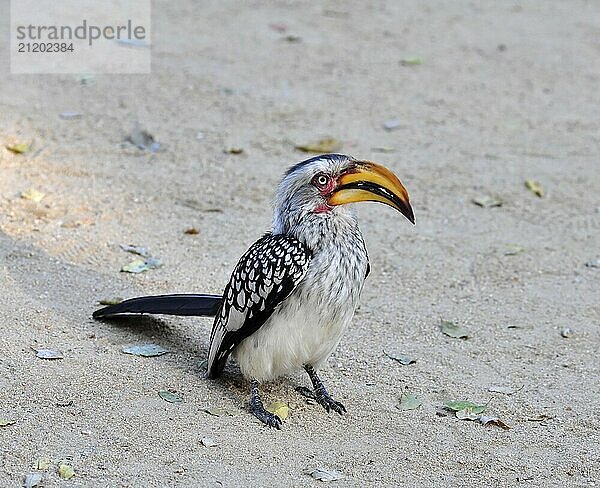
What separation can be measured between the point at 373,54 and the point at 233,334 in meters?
5.21

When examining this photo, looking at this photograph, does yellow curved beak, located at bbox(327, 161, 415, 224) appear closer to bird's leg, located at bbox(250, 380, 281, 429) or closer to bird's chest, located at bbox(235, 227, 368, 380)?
bird's chest, located at bbox(235, 227, 368, 380)

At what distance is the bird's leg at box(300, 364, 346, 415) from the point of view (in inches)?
161

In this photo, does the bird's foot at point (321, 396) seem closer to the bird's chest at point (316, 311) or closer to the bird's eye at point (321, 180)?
the bird's chest at point (316, 311)

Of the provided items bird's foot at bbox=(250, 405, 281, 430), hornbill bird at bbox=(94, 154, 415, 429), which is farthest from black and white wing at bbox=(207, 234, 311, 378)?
bird's foot at bbox=(250, 405, 281, 430)

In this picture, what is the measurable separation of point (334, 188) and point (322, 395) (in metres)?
0.88

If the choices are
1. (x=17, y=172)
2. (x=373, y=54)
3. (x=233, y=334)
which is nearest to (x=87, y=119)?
(x=17, y=172)

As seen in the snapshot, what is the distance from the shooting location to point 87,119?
691cm

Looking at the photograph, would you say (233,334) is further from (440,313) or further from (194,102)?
(194,102)

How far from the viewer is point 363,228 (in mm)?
5875

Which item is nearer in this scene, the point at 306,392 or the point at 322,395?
the point at 322,395

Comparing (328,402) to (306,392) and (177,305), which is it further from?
(177,305)

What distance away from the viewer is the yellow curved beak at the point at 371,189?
12.5ft

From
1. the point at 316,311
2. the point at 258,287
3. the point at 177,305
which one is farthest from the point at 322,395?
the point at 177,305

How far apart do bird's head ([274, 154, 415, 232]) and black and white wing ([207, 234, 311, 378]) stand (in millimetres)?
143
